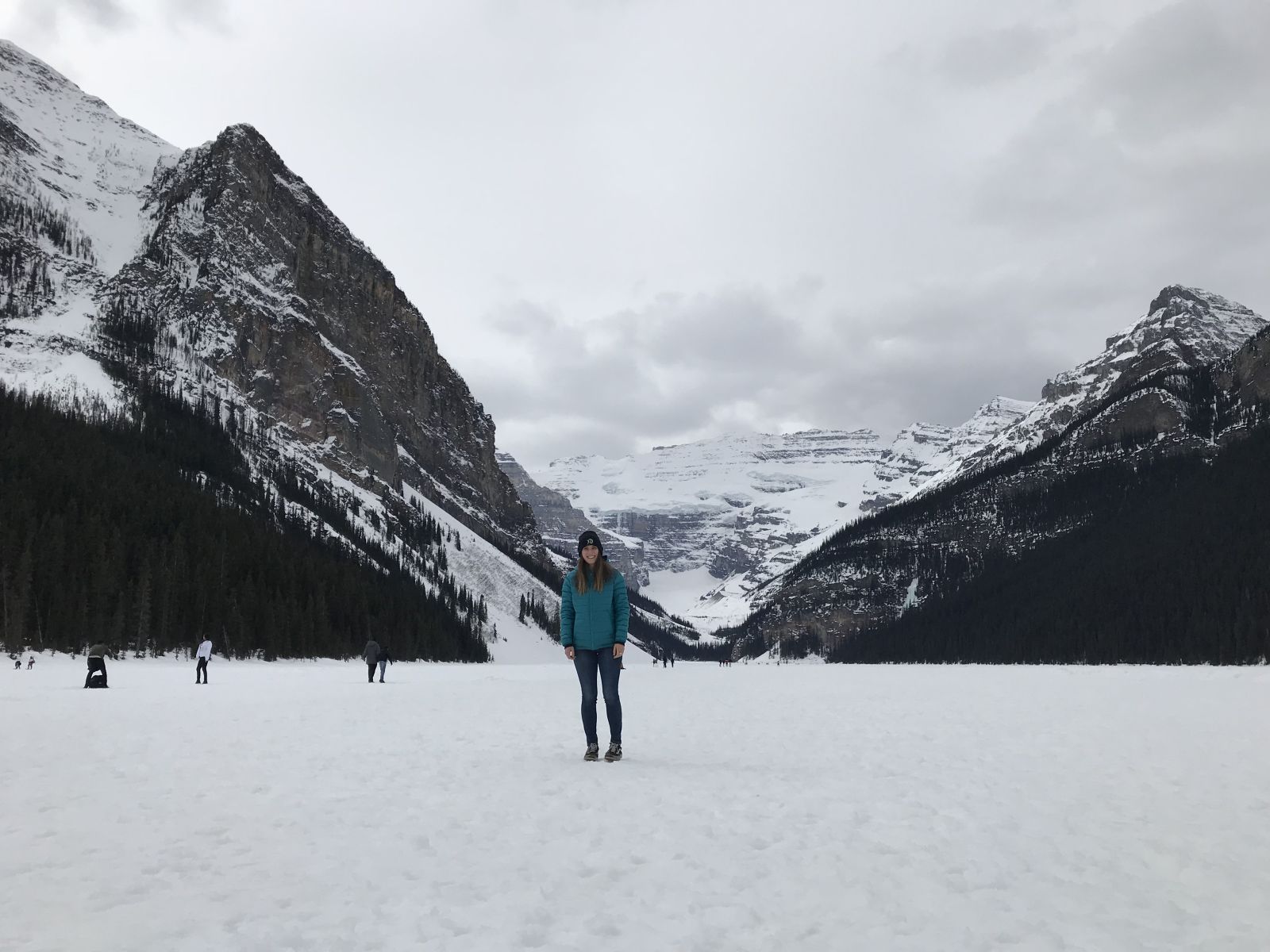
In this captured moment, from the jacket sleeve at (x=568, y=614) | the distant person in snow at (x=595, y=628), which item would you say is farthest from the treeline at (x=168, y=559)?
the distant person in snow at (x=595, y=628)

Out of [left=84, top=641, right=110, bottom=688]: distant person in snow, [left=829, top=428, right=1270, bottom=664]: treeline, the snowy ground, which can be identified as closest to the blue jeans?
the snowy ground

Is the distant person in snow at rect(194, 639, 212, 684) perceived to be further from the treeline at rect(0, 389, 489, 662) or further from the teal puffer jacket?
the teal puffer jacket

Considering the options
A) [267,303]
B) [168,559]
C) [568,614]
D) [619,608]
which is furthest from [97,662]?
[267,303]

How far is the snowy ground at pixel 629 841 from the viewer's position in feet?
16.7

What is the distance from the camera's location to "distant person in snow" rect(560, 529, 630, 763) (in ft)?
38.2

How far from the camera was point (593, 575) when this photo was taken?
→ 11.8 meters

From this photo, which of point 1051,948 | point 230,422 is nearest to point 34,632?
point 1051,948

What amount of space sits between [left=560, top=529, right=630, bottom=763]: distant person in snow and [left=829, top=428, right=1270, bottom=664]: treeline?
101m

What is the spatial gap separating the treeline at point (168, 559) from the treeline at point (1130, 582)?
85389 mm

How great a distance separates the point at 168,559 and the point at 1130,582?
121378 mm

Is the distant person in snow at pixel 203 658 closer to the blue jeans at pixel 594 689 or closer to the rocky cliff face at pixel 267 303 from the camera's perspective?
the blue jeans at pixel 594 689

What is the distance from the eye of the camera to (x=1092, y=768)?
1089cm

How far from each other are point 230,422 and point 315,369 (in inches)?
1177

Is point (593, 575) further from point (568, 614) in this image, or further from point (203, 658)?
point (203, 658)
